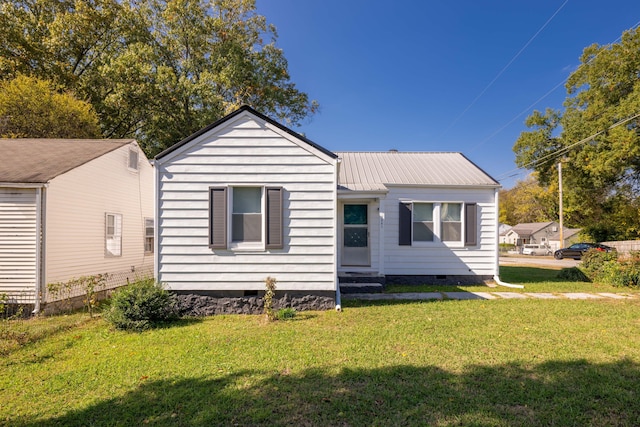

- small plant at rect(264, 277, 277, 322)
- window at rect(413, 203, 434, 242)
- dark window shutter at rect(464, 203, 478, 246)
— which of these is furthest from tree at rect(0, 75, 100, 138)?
dark window shutter at rect(464, 203, 478, 246)

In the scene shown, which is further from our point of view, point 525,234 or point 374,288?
point 525,234

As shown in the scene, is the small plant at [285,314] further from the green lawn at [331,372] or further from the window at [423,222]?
the window at [423,222]

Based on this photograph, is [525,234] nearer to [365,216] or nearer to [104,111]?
[365,216]

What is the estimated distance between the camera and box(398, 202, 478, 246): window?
995 cm

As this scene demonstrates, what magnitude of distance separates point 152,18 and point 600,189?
37597 mm

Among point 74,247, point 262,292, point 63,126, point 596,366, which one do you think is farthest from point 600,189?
point 63,126

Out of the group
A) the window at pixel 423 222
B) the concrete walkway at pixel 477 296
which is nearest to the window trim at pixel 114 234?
the concrete walkway at pixel 477 296

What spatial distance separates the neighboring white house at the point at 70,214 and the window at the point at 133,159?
4cm

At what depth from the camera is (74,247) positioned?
26.9 ft

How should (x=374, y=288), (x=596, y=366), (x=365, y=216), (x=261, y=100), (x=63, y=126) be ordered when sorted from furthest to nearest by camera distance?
1. (x=261, y=100)
2. (x=63, y=126)
3. (x=365, y=216)
4. (x=374, y=288)
5. (x=596, y=366)

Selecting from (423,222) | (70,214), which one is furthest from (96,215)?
(423,222)

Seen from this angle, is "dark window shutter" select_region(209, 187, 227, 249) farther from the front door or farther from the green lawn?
the front door

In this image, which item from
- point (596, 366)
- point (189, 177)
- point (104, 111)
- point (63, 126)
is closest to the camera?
point (596, 366)

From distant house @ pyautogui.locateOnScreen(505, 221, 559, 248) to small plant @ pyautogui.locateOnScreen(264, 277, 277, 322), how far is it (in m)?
47.9
